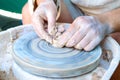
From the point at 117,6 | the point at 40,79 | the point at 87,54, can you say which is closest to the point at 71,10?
the point at 117,6

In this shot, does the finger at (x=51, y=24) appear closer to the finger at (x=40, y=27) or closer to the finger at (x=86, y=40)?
the finger at (x=40, y=27)

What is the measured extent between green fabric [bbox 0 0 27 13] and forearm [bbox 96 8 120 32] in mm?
1701

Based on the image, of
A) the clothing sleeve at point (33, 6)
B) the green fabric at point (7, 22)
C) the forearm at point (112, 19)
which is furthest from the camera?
the green fabric at point (7, 22)

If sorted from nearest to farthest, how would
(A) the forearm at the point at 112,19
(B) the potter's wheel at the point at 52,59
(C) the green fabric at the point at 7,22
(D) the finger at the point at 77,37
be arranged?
(B) the potter's wheel at the point at 52,59 < (D) the finger at the point at 77,37 < (A) the forearm at the point at 112,19 < (C) the green fabric at the point at 7,22

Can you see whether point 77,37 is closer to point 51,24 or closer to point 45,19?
point 51,24

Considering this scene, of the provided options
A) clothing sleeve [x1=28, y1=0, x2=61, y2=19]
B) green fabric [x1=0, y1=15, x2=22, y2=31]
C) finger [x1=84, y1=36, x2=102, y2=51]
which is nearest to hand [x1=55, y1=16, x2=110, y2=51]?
finger [x1=84, y1=36, x2=102, y2=51]

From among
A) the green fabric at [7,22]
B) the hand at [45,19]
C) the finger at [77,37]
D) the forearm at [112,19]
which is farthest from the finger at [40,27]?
the green fabric at [7,22]

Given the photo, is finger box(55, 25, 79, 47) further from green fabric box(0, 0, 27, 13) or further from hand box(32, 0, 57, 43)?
green fabric box(0, 0, 27, 13)

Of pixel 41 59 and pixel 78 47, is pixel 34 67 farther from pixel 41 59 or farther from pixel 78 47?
pixel 78 47

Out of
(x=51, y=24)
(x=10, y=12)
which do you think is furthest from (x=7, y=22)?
(x=51, y=24)

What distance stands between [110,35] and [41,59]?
49 centimetres

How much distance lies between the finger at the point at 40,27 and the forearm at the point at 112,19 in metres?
0.29

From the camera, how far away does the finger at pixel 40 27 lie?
1.26 metres

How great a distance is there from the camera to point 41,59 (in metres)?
1.11
